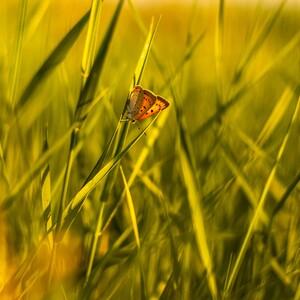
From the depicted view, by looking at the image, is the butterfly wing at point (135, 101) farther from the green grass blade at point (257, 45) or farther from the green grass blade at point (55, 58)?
the green grass blade at point (257, 45)

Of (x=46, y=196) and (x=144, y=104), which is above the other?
(x=144, y=104)

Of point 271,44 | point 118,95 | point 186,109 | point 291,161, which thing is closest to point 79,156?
point 291,161

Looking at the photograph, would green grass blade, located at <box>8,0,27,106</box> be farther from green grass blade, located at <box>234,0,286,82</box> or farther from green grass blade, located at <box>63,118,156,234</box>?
green grass blade, located at <box>234,0,286,82</box>

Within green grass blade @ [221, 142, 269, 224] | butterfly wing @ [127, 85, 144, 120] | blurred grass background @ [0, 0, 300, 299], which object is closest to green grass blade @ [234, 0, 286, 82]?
blurred grass background @ [0, 0, 300, 299]

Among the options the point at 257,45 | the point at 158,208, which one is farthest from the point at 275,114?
the point at 158,208

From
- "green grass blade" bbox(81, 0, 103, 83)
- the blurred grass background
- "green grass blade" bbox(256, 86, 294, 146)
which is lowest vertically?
the blurred grass background

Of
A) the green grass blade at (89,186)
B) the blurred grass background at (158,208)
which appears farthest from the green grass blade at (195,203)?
the green grass blade at (89,186)

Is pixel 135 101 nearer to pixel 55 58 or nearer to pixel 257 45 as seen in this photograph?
pixel 55 58

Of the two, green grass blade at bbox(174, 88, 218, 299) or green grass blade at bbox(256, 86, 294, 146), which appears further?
green grass blade at bbox(256, 86, 294, 146)

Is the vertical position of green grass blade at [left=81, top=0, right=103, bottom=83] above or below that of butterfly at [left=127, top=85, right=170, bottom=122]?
above
